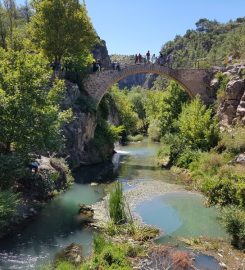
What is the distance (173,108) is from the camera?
4625 centimetres

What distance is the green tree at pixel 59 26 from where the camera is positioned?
116 feet

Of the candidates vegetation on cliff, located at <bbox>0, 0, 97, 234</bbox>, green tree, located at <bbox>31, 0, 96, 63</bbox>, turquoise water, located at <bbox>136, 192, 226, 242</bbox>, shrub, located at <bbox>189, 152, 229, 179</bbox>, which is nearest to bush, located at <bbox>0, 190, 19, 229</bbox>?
vegetation on cliff, located at <bbox>0, 0, 97, 234</bbox>

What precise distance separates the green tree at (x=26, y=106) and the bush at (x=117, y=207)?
454 cm

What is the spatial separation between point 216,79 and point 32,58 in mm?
26370

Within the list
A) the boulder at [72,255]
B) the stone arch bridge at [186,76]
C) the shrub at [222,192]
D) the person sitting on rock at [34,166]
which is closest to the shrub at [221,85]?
the stone arch bridge at [186,76]

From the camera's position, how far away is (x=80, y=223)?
20.2 m

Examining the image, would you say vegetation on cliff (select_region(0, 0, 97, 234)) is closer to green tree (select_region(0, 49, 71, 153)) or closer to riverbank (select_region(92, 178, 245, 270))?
green tree (select_region(0, 49, 71, 153))

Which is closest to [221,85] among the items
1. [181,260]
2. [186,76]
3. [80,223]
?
[186,76]

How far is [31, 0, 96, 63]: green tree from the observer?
35.4 meters

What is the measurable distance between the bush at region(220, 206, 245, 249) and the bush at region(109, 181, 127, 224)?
4.57m

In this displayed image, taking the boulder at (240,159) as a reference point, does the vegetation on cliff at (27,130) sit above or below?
above

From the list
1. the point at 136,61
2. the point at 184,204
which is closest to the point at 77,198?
the point at 184,204

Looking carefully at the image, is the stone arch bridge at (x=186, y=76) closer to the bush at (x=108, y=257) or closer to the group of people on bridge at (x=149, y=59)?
the group of people on bridge at (x=149, y=59)

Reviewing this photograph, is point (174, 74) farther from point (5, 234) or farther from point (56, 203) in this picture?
point (5, 234)
